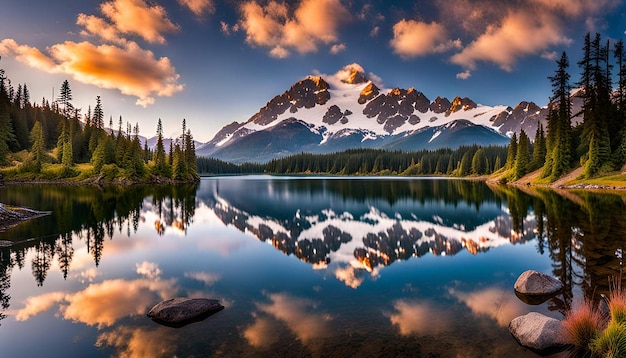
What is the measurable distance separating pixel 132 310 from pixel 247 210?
3915 cm

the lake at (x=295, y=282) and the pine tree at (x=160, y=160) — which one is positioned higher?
the pine tree at (x=160, y=160)

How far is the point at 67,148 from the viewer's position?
116m

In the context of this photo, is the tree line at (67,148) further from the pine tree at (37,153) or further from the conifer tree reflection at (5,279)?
the conifer tree reflection at (5,279)

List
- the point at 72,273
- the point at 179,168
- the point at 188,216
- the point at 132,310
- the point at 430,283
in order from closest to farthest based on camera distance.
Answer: the point at 132,310 → the point at 430,283 → the point at 72,273 → the point at 188,216 → the point at 179,168

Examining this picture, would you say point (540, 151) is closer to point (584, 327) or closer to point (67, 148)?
point (584, 327)

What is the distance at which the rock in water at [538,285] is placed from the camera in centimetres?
1517

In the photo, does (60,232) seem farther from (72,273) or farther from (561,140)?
(561,140)

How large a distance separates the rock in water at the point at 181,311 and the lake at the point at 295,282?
38 cm

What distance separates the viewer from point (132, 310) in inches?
559

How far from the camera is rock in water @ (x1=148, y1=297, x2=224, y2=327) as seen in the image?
12.8 metres

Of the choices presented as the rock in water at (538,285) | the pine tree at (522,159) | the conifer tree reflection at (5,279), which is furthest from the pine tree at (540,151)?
the conifer tree reflection at (5,279)

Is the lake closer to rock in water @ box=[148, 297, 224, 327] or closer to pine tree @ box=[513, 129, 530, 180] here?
rock in water @ box=[148, 297, 224, 327]

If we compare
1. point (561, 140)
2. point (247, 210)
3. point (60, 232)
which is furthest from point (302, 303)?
point (561, 140)

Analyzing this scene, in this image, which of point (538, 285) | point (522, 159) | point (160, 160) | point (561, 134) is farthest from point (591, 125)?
point (160, 160)
